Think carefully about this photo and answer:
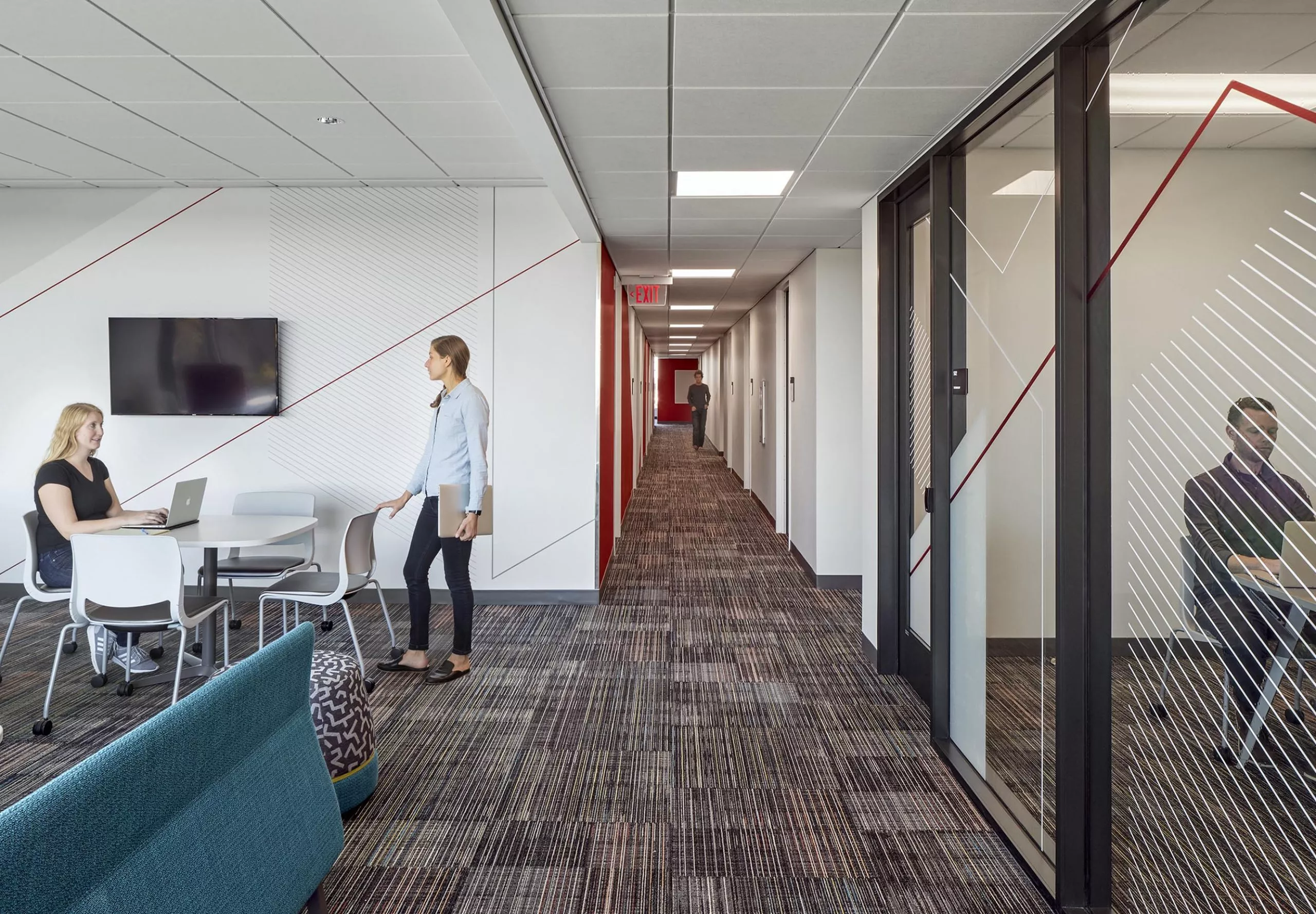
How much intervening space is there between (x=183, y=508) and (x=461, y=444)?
133 centimetres

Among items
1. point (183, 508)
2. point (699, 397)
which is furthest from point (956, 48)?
point (699, 397)

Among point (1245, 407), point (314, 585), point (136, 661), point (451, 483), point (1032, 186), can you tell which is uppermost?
point (1032, 186)

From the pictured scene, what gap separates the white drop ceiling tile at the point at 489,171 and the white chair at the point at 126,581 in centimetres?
247

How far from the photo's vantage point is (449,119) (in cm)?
374

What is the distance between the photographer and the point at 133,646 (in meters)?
3.87

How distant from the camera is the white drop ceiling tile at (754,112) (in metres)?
2.79

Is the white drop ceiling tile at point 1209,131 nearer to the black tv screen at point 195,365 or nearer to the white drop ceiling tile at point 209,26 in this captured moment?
the white drop ceiling tile at point 209,26

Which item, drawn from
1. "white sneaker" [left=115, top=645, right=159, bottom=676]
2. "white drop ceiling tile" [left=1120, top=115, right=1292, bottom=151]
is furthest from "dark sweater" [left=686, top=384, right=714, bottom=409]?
"white drop ceiling tile" [left=1120, top=115, right=1292, bottom=151]

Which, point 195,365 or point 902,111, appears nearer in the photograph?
point 902,111

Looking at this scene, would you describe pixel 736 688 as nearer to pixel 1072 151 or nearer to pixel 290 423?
pixel 1072 151

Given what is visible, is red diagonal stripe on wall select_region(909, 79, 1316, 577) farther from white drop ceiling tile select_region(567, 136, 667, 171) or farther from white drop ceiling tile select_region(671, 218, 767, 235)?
white drop ceiling tile select_region(671, 218, 767, 235)

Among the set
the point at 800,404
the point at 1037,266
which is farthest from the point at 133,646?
Answer: the point at 800,404

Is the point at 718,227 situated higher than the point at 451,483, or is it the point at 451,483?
the point at 718,227

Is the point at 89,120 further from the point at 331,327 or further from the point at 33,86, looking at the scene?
the point at 331,327
